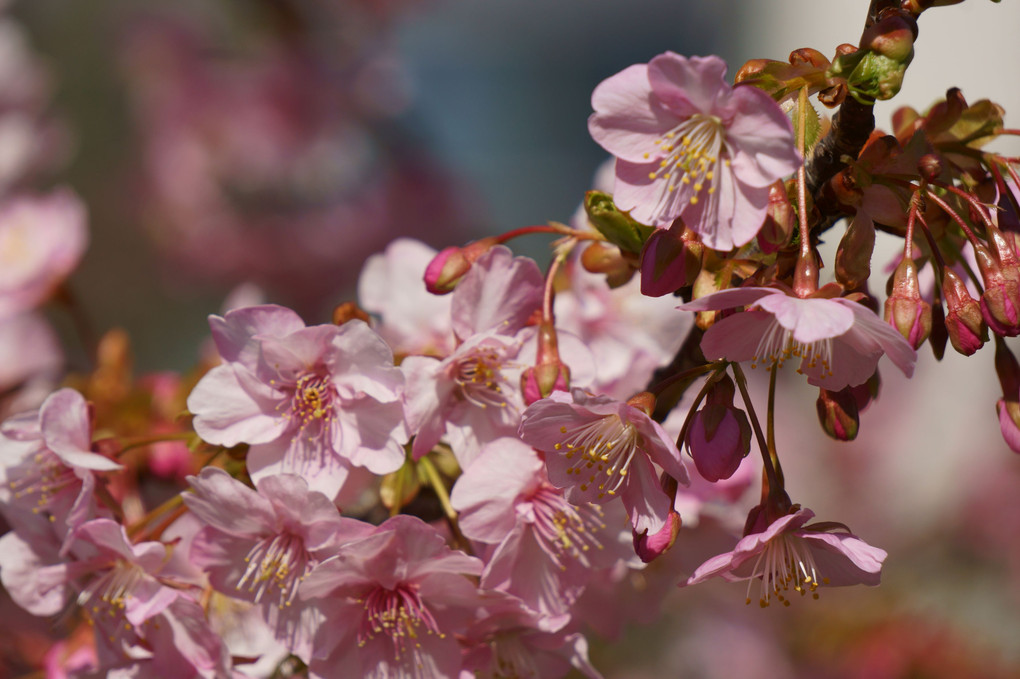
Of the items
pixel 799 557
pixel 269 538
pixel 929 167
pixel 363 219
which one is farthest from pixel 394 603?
pixel 363 219

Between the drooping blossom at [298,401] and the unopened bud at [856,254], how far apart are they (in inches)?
14.7

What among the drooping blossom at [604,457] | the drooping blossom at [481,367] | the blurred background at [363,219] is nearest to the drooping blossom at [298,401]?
the drooping blossom at [481,367]

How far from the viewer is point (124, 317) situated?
433 cm

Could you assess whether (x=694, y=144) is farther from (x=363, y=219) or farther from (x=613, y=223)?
(x=363, y=219)

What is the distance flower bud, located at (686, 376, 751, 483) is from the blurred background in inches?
61.1

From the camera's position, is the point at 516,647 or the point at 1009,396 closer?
the point at 1009,396

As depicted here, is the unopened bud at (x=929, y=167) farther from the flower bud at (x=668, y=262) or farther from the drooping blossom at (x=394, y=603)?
the drooping blossom at (x=394, y=603)

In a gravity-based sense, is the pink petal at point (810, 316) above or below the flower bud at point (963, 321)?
above

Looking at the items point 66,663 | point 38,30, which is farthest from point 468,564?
point 38,30

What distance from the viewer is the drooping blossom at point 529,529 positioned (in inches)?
30.1

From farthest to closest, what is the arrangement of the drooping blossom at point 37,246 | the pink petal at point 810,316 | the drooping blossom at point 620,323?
the drooping blossom at point 37,246
the drooping blossom at point 620,323
the pink petal at point 810,316

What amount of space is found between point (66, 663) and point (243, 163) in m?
2.53

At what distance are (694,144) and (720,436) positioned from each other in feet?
0.73

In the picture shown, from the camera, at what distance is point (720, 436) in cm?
67
